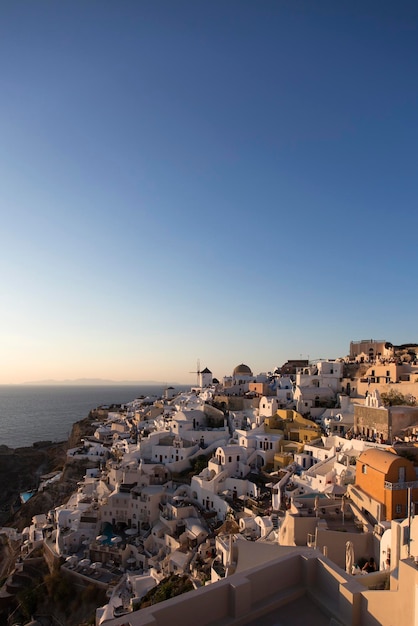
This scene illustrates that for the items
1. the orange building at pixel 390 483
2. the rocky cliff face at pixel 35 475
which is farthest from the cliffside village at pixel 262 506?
the rocky cliff face at pixel 35 475

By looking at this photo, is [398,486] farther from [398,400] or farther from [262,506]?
[398,400]

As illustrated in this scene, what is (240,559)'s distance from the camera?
7422 mm

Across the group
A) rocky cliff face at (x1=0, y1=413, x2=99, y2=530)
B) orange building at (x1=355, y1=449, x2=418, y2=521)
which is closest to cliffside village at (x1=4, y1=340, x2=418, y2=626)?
orange building at (x1=355, y1=449, x2=418, y2=521)

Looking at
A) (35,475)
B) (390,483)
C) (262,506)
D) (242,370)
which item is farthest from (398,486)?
(35,475)

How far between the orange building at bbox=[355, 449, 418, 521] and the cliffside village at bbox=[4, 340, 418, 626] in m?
0.05

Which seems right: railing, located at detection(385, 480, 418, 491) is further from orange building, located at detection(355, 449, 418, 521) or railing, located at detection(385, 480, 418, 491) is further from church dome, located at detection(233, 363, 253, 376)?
church dome, located at detection(233, 363, 253, 376)

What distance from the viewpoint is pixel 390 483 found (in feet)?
46.1

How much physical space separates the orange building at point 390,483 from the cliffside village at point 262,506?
0.05 metres

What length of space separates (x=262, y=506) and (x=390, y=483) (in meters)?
7.64

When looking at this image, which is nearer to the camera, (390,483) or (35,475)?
(390,483)

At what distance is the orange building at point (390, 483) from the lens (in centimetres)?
1395

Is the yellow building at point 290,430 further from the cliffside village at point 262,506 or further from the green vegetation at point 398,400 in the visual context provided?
the green vegetation at point 398,400

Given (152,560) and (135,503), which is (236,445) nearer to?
(135,503)

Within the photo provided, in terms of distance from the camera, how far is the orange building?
45.8ft
